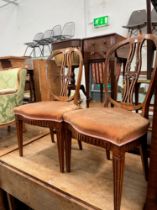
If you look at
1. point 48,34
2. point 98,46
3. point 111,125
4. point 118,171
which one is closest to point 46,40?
point 48,34

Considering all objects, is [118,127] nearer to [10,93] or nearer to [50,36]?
[10,93]

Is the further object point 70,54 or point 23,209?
point 23,209

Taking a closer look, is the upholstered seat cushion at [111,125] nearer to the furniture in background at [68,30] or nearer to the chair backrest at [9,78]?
the chair backrest at [9,78]

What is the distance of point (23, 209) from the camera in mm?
1756

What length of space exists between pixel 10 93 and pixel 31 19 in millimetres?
4932

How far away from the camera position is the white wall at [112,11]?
3980mm

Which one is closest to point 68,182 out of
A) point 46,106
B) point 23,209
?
point 46,106

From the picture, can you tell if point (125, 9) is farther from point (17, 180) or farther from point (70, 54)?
point (17, 180)

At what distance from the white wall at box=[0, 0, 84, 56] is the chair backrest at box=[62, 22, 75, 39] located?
11cm

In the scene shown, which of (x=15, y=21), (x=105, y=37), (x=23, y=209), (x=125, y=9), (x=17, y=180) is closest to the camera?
(x=17, y=180)

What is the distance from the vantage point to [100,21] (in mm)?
4453

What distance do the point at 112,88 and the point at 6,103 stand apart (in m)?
1.02

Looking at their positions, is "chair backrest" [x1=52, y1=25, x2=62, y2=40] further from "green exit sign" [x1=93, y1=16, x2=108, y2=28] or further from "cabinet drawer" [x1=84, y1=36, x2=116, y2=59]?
"cabinet drawer" [x1=84, y1=36, x2=116, y2=59]

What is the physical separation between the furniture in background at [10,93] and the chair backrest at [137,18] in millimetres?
2692
